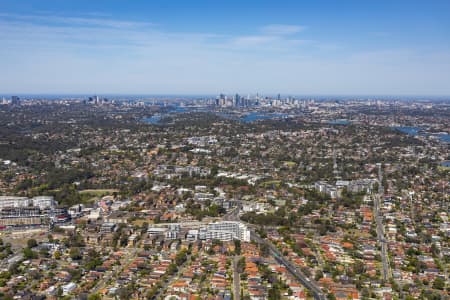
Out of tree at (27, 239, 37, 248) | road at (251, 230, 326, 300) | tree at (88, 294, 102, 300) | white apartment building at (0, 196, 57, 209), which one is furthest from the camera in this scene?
white apartment building at (0, 196, 57, 209)

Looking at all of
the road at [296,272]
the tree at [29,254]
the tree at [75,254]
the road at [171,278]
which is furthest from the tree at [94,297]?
the road at [296,272]

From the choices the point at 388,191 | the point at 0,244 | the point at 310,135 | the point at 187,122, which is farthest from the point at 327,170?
the point at 187,122

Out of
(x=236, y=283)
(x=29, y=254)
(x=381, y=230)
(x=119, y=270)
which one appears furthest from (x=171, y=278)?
(x=381, y=230)

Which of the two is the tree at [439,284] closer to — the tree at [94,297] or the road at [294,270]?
the road at [294,270]

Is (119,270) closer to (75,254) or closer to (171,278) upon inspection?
(171,278)

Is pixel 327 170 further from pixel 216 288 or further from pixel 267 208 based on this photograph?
pixel 216 288

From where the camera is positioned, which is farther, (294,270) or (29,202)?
(29,202)

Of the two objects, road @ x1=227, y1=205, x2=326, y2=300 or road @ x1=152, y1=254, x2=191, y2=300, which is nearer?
road @ x1=152, y1=254, x2=191, y2=300

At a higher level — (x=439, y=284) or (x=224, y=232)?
(x=224, y=232)

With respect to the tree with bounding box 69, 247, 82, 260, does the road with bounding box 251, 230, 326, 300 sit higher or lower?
lower

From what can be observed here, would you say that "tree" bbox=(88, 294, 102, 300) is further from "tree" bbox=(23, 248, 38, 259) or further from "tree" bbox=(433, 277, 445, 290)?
"tree" bbox=(433, 277, 445, 290)

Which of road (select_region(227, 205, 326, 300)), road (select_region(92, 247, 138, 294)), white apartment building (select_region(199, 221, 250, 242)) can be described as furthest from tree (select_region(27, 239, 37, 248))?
road (select_region(227, 205, 326, 300))
